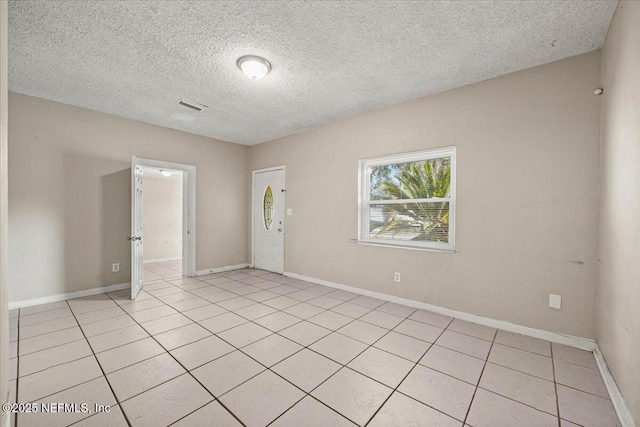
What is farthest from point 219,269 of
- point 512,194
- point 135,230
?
point 512,194

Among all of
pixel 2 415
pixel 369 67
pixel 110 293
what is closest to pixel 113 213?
pixel 110 293

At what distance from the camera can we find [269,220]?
5.52 m

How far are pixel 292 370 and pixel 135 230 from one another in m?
3.13

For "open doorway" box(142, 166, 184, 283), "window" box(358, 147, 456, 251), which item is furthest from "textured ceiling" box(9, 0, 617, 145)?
"open doorway" box(142, 166, 184, 283)

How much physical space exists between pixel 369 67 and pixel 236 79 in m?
1.45

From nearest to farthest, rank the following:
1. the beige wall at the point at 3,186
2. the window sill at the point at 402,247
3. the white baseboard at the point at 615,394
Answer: the beige wall at the point at 3,186, the white baseboard at the point at 615,394, the window sill at the point at 402,247

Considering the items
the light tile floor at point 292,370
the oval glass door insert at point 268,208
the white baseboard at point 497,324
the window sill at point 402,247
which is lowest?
the light tile floor at point 292,370

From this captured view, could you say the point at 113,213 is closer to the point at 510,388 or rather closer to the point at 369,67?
the point at 369,67

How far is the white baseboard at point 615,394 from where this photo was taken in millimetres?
1510

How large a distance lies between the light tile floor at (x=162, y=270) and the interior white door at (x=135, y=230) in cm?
97

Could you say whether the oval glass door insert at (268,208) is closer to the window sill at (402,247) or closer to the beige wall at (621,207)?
the window sill at (402,247)

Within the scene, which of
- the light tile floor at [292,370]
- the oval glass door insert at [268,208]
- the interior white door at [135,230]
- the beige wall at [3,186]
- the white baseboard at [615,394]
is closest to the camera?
the beige wall at [3,186]

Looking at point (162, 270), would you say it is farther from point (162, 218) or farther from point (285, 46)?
point (285, 46)

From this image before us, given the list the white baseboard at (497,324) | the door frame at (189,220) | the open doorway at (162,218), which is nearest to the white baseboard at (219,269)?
the door frame at (189,220)
